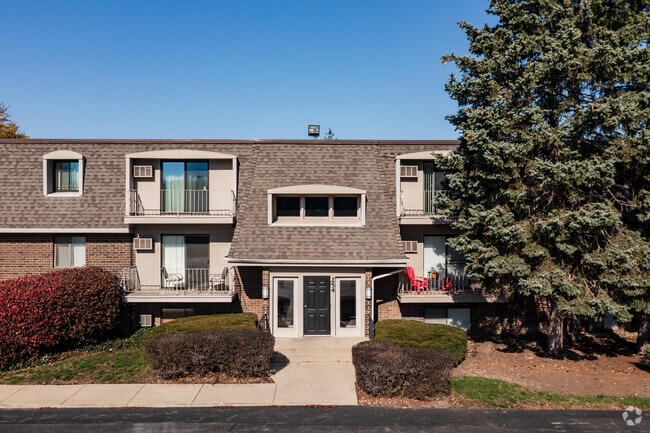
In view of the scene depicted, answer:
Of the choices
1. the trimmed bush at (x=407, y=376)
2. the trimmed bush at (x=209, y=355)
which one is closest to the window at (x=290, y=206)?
the trimmed bush at (x=209, y=355)

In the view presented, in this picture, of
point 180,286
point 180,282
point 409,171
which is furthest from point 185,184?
point 409,171

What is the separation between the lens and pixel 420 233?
16.2m

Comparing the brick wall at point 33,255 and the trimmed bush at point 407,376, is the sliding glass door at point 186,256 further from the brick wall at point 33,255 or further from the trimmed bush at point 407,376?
the trimmed bush at point 407,376

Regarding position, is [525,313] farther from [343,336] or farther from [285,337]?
[285,337]

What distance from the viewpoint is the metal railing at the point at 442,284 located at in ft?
50.4

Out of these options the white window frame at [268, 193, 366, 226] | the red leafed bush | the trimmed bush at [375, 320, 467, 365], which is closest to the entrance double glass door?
the trimmed bush at [375, 320, 467, 365]

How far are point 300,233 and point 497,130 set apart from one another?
7.61 meters

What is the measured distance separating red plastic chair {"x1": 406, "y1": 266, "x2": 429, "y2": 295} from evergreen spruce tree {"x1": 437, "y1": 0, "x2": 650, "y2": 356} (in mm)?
2549

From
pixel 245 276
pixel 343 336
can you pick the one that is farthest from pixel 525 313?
Answer: pixel 245 276

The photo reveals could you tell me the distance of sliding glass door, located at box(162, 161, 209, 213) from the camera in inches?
640

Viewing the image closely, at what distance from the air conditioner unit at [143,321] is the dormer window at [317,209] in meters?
6.18

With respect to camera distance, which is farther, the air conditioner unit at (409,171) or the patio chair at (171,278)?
the air conditioner unit at (409,171)

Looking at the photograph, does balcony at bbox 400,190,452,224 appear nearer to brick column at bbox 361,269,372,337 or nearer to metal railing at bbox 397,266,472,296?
metal railing at bbox 397,266,472,296

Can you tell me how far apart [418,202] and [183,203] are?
30.7 feet
